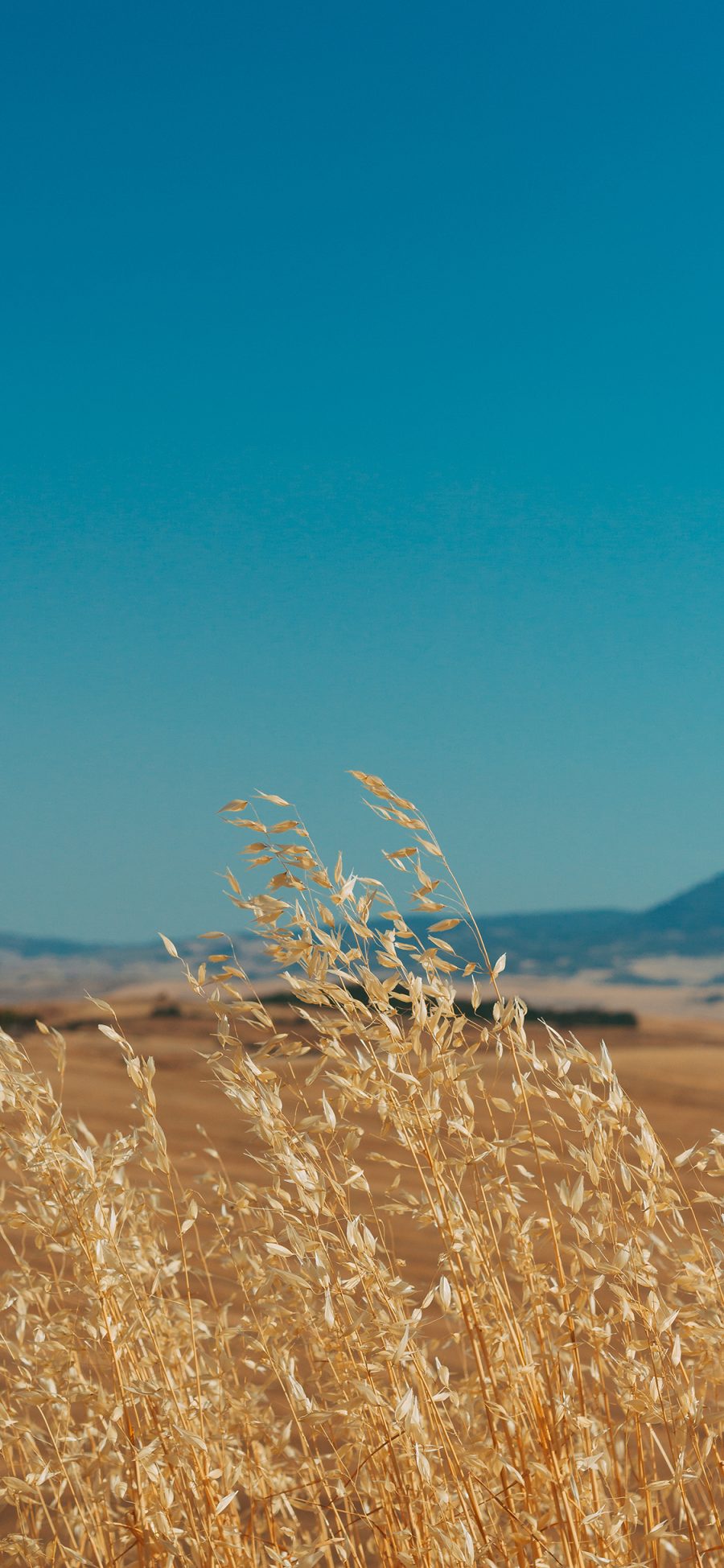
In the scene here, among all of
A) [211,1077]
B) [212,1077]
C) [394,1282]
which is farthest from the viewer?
[211,1077]

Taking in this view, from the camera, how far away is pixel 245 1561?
5.47 feet

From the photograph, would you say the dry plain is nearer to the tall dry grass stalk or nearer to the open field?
the open field

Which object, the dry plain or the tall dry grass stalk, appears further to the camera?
the dry plain

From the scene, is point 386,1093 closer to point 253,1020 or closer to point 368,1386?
point 253,1020

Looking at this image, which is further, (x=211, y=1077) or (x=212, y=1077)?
(x=211, y=1077)

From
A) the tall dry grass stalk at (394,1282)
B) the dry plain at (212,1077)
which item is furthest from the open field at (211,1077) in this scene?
the tall dry grass stalk at (394,1282)

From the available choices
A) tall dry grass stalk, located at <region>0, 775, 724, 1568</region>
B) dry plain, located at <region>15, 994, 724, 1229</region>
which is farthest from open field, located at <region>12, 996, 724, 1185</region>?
tall dry grass stalk, located at <region>0, 775, 724, 1568</region>

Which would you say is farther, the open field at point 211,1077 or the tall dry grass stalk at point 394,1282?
the open field at point 211,1077

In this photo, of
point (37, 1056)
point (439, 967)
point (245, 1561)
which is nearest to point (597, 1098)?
point (439, 967)

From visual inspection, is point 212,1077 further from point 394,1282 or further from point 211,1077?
point 394,1282

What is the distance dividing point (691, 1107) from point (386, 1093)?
834cm

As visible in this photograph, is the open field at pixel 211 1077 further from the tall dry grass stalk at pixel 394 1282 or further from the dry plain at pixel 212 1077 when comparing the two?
the tall dry grass stalk at pixel 394 1282

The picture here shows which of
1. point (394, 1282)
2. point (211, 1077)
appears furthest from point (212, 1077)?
point (394, 1282)

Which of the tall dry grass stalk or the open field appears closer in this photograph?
the tall dry grass stalk
